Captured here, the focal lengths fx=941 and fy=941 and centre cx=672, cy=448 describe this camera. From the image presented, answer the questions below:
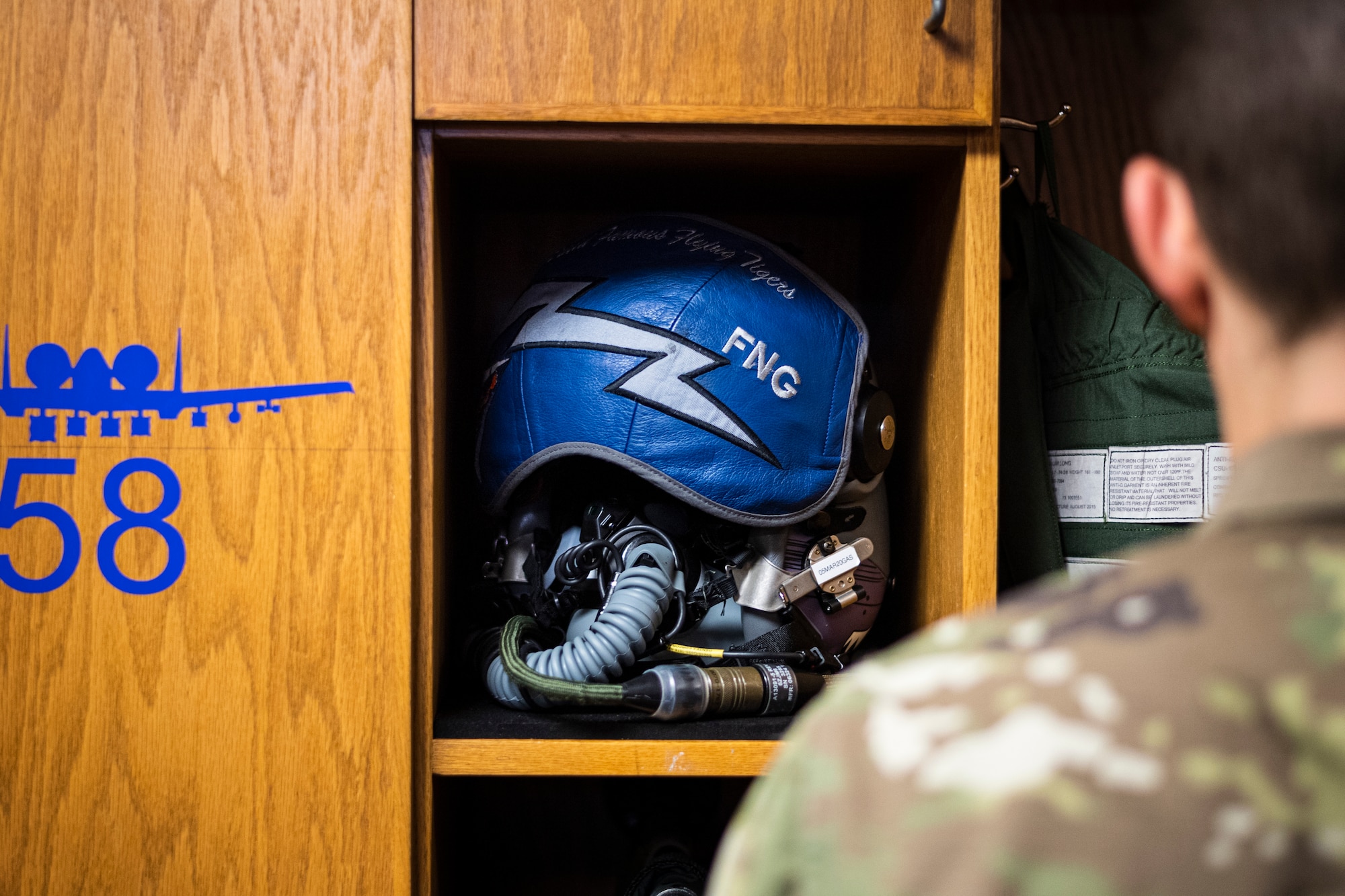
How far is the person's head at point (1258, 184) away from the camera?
11.9 inches

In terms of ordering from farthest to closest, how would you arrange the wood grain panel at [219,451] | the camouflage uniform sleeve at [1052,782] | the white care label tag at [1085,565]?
the white care label tag at [1085,565] < the wood grain panel at [219,451] < the camouflage uniform sleeve at [1052,782]

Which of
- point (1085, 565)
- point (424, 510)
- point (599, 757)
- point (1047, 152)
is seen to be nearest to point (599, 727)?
point (599, 757)

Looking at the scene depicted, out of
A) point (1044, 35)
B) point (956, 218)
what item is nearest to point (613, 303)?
point (956, 218)

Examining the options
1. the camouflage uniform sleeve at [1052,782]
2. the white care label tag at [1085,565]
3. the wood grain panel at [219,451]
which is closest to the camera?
the camouflage uniform sleeve at [1052,782]

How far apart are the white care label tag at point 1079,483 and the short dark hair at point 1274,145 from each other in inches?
27.3

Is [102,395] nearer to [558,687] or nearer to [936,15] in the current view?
[558,687]

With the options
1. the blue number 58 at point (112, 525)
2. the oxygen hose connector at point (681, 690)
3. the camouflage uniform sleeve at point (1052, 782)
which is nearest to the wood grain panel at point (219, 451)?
the blue number 58 at point (112, 525)

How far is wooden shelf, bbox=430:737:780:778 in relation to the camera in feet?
2.82

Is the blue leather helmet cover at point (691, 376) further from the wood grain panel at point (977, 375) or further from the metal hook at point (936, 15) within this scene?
the metal hook at point (936, 15)

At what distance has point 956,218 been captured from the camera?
36.0 inches

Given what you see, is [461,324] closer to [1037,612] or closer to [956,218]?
[956,218]

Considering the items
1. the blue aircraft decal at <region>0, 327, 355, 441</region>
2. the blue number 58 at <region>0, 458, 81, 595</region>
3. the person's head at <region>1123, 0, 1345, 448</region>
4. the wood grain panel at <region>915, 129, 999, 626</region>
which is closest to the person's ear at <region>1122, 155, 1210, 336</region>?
the person's head at <region>1123, 0, 1345, 448</region>

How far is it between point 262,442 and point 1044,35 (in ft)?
4.49

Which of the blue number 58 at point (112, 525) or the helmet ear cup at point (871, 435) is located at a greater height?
the helmet ear cup at point (871, 435)
